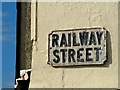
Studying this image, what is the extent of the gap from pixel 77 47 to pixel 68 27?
0.50 m

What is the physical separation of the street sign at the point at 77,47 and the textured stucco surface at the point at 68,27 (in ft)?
0.36

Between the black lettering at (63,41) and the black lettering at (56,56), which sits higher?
the black lettering at (63,41)

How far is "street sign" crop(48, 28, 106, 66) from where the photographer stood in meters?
8.62

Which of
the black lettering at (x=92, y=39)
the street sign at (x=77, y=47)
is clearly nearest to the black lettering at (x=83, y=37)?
the street sign at (x=77, y=47)

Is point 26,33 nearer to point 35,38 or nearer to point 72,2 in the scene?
point 35,38

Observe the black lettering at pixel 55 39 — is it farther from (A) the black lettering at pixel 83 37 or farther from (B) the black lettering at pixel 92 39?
(B) the black lettering at pixel 92 39

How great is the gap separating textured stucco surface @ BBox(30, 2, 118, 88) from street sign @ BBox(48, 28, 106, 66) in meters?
0.11

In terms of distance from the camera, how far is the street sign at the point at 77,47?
8.62m

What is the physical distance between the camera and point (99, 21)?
8664 millimetres

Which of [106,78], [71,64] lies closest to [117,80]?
[106,78]

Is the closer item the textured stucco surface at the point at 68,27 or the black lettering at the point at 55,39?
the textured stucco surface at the point at 68,27

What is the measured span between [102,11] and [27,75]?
244 centimetres

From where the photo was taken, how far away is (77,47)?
878cm

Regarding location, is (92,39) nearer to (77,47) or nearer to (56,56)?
(77,47)
